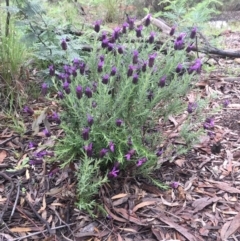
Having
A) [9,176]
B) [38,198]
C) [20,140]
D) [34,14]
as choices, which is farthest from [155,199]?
[34,14]

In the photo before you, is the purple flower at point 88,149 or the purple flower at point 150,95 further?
the purple flower at point 150,95

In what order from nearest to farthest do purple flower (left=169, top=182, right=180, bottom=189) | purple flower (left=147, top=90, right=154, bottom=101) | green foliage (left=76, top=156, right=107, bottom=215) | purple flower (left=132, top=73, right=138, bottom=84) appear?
green foliage (left=76, top=156, right=107, bottom=215) → purple flower (left=132, top=73, right=138, bottom=84) → purple flower (left=147, top=90, right=154, bottom=101) → purple flower (left=169, top=182, right=180, bottom=189)

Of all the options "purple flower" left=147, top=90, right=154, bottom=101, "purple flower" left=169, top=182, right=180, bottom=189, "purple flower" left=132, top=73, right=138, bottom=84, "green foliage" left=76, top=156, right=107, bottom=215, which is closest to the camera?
"green foliage" left=76, top=156, right=107, bottom=215

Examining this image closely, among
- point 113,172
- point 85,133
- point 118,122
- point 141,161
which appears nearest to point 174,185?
point 141,161

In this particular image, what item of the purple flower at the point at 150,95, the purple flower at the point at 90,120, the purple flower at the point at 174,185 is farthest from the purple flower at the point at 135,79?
the purple flower at the point at 174,185

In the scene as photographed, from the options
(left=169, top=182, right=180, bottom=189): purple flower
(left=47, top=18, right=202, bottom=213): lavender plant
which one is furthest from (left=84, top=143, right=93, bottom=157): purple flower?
(left=169, top=182, right=180, bottom=189): purple flower

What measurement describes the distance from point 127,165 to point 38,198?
0.50m

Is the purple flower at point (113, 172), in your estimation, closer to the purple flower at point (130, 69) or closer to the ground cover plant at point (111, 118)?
the ground cover plant at point (111, 118)

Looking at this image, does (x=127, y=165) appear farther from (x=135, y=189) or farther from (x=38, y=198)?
(x=38, y=198)

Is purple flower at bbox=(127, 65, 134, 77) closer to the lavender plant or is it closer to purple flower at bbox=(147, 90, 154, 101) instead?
the lavender plant

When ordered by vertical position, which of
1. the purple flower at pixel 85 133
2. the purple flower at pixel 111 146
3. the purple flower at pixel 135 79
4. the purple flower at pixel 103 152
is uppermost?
the purple flower at pixel 135 79

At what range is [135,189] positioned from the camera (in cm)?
199

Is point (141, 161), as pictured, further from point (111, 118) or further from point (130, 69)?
point (130, 69)

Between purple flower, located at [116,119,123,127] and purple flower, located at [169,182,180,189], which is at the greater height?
purple flower, located at [116,119,123,127]
